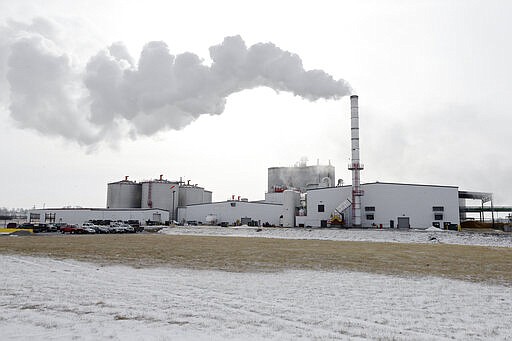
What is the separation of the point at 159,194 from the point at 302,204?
1443 inches

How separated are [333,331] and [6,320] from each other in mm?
6881

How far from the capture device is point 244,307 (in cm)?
1066

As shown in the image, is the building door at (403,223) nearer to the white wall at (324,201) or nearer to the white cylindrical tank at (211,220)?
the white wall at (324,201)

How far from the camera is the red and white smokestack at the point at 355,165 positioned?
68.2m

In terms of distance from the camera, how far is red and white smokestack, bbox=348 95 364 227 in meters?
68.2

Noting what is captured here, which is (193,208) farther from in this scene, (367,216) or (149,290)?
(149,290)

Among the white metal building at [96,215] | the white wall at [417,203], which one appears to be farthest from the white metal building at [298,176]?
the white wall at [417,203]

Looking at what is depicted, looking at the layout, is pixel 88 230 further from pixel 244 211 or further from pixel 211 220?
pixel 244 211

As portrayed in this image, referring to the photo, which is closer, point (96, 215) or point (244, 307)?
point (244, 307)

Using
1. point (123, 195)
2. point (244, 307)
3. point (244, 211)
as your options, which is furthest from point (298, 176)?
point (244, 307)

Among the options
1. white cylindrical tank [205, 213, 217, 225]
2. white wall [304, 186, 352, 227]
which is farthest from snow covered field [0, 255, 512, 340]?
white cylindrical tank [205, 213, 217, 225]

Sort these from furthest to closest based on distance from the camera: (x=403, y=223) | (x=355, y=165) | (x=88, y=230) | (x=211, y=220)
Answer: (x=211, y=220) < (x=355, y=165) < (x=403, y=223) < (x=88, y=230)

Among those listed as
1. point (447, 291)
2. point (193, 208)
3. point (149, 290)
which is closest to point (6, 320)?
point (149, 290)

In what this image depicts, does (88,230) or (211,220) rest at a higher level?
(211,220)
